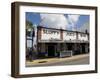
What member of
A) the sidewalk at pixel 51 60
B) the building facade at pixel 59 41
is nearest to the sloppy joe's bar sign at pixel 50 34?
the building facade at pixel 59 41

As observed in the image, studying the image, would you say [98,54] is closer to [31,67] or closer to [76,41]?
[76,41]

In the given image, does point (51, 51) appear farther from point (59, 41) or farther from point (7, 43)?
point (7, 43)

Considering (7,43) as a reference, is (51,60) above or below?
below

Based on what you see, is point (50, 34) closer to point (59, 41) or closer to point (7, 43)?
point (59, 41)

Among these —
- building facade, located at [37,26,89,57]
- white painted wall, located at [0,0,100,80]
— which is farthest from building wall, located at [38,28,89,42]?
white painted wall, located at [0,0,100,80]

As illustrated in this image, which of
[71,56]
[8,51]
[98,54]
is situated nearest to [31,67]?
[8,51]

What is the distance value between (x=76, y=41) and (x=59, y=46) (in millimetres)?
185

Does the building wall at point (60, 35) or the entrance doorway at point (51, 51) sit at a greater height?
the building wall at point (60, 35)

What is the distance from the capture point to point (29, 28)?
214cm

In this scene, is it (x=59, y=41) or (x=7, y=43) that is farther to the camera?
(x=59, y=41)

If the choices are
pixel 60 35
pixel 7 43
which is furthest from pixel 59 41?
pixel 7 43

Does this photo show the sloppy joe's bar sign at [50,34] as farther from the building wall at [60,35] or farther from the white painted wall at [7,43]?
the white painted wall at [7,43]

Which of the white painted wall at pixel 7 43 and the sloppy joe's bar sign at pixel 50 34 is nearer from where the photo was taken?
the white painted wall at pixel 7 43

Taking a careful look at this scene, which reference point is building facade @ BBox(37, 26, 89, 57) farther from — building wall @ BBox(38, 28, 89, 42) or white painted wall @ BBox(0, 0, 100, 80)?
white painted wall @ BBox(0, 0, 100, 80)
